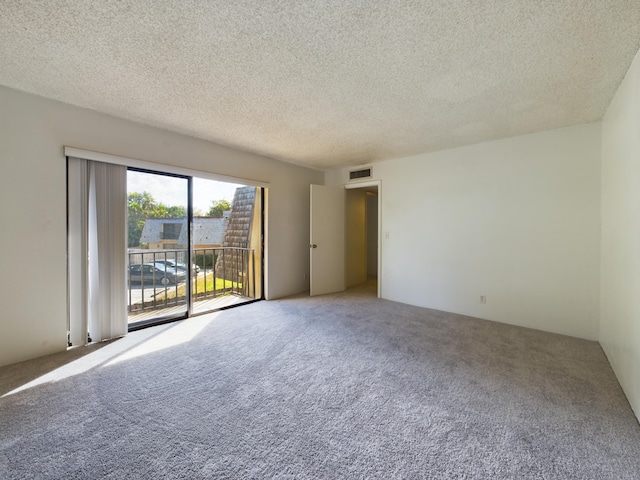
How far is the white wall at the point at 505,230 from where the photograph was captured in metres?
2.85

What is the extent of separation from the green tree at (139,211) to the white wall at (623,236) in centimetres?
451

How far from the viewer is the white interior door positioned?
15.3 ft

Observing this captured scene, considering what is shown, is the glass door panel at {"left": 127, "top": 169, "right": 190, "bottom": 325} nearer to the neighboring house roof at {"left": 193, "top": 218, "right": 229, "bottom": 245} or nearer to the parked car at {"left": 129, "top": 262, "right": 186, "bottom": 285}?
the parked car at {"left": 129, "top": 262, "right": 186, "bottom": 285}

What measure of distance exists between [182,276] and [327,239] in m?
2.49

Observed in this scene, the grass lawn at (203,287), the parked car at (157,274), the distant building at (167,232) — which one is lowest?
the grass lawn at (203,287)

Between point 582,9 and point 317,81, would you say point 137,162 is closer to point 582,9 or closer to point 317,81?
point 317,81

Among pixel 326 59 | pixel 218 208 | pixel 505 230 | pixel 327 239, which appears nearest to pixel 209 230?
pixel 218 208

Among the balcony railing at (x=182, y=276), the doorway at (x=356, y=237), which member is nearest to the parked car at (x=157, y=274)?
the balcony railing at (x=182, y=276)

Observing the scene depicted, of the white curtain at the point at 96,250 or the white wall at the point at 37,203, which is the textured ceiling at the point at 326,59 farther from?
the white curtain at the point at 96,250

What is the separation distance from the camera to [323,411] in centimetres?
167

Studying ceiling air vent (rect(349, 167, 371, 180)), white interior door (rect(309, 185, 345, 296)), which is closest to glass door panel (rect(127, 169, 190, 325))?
white interior door (rect(309, 185, 345, 296))

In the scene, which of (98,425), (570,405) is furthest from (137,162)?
(570,405)

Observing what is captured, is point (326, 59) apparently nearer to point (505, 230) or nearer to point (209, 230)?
point (505, 230)

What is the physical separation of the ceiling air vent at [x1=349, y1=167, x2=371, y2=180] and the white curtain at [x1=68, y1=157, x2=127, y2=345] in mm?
3544
